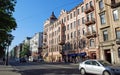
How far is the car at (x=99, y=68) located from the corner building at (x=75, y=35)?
27.2m

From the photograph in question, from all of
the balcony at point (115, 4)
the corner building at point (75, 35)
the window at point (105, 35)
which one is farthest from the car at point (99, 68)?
the corner building at point (75, 35)

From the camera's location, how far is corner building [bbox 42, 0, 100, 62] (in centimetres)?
4862

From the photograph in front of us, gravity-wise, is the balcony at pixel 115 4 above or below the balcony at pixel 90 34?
above

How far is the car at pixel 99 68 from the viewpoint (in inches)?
600

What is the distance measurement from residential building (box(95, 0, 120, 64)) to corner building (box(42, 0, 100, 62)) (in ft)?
8.91

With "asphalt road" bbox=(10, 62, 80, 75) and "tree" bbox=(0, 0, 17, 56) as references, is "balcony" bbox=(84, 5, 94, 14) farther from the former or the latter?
"tree" bbox=(0, 0, 17, 56)

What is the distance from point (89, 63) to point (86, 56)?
3373 centimetres

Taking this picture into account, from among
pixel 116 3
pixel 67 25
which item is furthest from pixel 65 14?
pixel 116 3

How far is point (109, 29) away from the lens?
1610 inches

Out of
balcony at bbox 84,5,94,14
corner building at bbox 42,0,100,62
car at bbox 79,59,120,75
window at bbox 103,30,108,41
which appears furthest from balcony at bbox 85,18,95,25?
car at bbox 79,59,120,75

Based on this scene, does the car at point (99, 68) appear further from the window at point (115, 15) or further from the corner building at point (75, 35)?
the corner building at point (75, 35)

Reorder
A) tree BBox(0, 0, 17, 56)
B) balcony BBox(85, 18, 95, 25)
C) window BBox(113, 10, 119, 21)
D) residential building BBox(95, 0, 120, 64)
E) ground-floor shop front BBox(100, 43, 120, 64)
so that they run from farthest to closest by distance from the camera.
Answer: balcony BBox(85, 18, 95, 25) → window BBox(113, 10, 119, 21) → residential building BBox(95, 0, 120, 64) → ground-floor shop front BBox(100, 43, 120, 64) → tree BBox(0, 0, 17, 56)

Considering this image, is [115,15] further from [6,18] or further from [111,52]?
[6,18]

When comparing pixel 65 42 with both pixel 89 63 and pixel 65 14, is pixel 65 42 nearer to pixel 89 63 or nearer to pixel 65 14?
pixel 65 14
